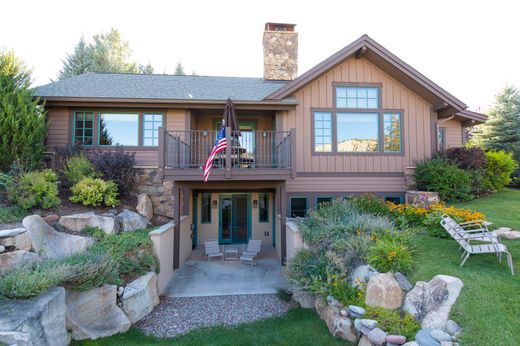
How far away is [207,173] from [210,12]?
937cm

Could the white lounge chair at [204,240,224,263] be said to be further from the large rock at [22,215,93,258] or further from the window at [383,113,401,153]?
the window at [383,113,401,153]

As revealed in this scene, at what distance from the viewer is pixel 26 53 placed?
8.42 metres

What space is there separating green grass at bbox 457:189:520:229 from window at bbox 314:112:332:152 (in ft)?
14.8

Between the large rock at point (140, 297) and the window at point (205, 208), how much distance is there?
536 centimetres

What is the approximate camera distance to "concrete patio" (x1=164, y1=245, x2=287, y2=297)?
672 cm

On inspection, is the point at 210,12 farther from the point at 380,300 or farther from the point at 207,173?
the point at 380,300

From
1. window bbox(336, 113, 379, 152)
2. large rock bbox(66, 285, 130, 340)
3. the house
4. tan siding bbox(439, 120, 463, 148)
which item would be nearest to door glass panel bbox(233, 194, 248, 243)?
the house

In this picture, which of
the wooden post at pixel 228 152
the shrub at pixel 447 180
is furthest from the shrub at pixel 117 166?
the shrub at pixel 447 180

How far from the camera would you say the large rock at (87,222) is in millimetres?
6500

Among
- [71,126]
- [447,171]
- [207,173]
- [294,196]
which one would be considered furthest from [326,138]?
[71,126]

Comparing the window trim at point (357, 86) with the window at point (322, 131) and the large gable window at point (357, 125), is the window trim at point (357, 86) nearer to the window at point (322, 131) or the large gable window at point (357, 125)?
the large gable window at point (357, 125)

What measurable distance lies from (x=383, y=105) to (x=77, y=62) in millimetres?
28627

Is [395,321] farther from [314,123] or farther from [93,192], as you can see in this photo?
[93,192]

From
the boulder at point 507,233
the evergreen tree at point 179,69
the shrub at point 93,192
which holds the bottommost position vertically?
the boulder at point 507,233
